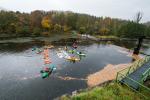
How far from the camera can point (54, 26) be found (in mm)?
90938

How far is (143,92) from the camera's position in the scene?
18094 millimetres

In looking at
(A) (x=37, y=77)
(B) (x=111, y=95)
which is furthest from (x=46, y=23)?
(B) (x=111, y=95)

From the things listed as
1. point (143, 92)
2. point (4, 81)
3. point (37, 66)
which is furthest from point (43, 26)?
point (143, 92)

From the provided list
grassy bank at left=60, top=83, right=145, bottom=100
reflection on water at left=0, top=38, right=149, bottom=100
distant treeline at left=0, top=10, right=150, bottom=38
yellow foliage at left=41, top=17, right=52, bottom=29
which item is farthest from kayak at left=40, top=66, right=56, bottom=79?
yellow foliage at left=41, top=17, right=52, bottom=29

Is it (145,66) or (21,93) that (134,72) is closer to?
(145,66)

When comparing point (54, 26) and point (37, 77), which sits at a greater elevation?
point (54, 26)

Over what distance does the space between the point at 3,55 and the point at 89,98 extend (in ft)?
105

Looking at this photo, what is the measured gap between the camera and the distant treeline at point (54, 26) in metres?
75.7

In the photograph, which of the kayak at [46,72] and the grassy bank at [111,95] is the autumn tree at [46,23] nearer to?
the kayak at [46,72]

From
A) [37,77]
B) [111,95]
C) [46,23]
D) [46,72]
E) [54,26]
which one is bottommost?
[37,77]

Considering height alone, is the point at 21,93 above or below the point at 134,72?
below

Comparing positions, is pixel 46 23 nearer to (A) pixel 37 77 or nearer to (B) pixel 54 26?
(B) pixel 54 26

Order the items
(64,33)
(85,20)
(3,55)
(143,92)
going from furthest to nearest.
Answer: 1. (85,20)
2. (64,33)
3. (3,55)
4. (143,92)

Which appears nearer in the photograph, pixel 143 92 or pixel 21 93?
pixel 143 92
